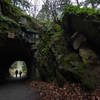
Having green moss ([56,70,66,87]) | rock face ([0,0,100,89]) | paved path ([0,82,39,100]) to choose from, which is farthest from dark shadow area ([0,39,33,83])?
green moss ([56,70,66,87])

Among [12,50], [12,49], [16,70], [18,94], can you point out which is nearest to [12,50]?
[12,50]

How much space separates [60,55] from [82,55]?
1795 millimetres

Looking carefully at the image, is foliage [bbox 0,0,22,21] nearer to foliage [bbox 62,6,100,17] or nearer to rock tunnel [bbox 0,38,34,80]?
rock tunnel [bbox 0,38,34,80]

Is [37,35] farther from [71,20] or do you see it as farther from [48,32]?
[71,20]

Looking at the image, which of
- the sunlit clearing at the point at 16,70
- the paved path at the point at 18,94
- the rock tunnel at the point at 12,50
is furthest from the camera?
the sunlit clearing at the point at 16,70

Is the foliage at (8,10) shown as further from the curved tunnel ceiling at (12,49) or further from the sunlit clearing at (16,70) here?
the sunlit clearing at (16,70)

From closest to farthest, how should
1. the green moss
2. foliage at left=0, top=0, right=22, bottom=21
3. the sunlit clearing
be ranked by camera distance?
1. the green moss
2. foliage at left=0, top=0, right=22, bottom=21
3. the sunlit clearing

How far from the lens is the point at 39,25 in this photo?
1134 cm

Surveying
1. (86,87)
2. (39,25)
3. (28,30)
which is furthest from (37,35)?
(86,87)

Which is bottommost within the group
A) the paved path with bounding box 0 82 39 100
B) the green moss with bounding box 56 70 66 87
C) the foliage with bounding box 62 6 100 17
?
the paved path with bounding box 0 82 39 100

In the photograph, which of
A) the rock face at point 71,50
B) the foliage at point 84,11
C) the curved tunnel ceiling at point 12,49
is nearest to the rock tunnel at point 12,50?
the curved tunnel ceiling at point 12,49

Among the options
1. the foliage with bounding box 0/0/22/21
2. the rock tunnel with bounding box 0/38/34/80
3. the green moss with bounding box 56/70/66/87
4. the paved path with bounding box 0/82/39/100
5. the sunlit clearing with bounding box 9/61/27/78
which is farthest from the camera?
the sunlit clearing with bounding box 9/61/27/78

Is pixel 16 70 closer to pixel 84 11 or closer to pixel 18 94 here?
pixel 18 94

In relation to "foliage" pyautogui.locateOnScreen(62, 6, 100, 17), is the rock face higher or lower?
lower
